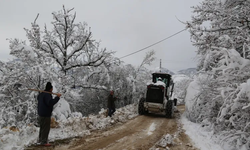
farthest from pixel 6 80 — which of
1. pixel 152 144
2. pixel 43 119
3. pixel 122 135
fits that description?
pixel 152 144

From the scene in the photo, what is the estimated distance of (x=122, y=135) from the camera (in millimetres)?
6754

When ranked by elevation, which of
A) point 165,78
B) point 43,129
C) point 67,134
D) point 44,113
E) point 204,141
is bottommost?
point 204,141

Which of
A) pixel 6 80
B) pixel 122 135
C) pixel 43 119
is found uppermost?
pixel 6 80

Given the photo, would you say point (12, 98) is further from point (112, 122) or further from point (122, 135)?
point (122, 135)

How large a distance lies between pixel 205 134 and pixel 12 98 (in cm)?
830

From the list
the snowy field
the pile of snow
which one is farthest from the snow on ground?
the pile of snow

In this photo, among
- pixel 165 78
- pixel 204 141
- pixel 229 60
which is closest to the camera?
pixel 229 60

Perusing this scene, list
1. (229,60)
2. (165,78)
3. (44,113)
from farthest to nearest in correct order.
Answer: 1. (165,78)
2. (44,113)
3. (229,60)

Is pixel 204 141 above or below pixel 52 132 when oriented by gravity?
below

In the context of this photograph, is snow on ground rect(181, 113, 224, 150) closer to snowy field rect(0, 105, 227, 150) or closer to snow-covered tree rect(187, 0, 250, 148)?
snowy field rect(0, 105, 227, 150)

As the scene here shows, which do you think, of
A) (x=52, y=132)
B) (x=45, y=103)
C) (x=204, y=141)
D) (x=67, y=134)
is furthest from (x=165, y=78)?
(x=45, y=103)

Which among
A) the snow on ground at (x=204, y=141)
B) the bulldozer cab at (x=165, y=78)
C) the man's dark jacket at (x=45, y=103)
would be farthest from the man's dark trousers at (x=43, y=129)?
the bulldozer cab at (x=165, y=78)

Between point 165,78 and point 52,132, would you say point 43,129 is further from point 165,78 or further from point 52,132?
point 165,78

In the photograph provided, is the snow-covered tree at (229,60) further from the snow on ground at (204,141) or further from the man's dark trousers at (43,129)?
the man's dark trousers at (43,129)
